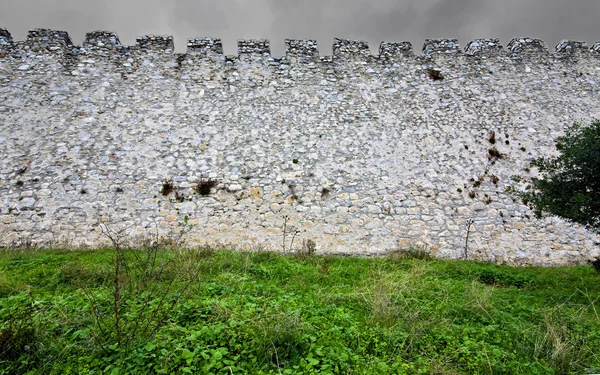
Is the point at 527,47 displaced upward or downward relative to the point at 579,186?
upward

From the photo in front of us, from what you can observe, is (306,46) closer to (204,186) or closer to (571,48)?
(204,186)

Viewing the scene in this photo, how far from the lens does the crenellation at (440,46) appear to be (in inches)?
497

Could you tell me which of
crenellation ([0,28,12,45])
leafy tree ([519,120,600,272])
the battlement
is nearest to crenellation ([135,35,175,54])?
the battlement

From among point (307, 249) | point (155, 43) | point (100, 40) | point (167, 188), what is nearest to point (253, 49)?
point (155, 43)

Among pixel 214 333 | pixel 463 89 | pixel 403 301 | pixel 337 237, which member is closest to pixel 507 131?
pixel 463 89

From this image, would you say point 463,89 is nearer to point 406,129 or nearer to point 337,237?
point 406,129

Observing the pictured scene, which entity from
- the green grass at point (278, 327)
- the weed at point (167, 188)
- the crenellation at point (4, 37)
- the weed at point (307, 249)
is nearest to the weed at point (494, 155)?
the green grass at point (278, 327)

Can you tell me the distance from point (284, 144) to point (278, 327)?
25.3ft

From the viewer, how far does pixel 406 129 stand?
38.1ft

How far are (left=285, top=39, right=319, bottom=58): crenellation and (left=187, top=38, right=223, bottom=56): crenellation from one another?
7.54ft

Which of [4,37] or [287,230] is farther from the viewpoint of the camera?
[4,37]

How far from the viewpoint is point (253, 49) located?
473 inches

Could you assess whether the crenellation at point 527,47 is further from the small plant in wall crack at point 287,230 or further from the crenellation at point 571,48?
the small plant in wall crack at point 287,230

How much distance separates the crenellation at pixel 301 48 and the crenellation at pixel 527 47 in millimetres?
7190
